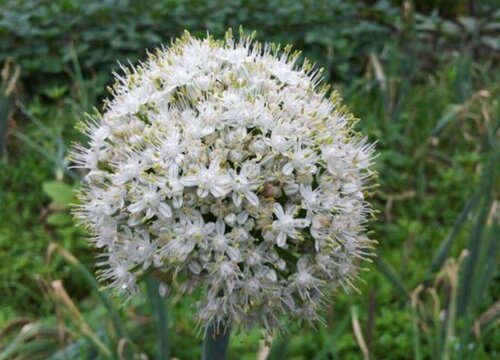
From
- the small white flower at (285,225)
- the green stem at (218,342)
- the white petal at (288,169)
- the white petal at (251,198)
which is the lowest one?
the green stem at (218,342)

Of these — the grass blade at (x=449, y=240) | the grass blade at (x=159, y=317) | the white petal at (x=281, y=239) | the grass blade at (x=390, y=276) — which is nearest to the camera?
the white petal at (x=281, y=239)

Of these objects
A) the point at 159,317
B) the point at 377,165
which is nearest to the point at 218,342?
the point at 159,317

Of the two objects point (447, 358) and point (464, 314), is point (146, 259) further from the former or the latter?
point (464, 314)

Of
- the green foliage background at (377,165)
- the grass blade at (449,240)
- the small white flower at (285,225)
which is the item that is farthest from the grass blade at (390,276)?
the small white flower at (285,225)

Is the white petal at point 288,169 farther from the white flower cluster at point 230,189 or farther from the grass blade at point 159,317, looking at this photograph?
the grass blade at point 159,317

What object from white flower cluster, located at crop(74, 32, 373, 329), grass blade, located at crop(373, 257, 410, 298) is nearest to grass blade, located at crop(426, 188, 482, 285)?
grass blade, located at crop(373, 257, 410, 298)

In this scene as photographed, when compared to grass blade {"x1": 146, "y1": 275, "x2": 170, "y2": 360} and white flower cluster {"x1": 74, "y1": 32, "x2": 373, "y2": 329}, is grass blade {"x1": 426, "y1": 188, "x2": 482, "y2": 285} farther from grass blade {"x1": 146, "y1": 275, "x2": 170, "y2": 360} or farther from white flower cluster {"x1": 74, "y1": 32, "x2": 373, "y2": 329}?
white flower cluster {"x1": 74, "y1": 32, "x2": 373, "y2": 329}
